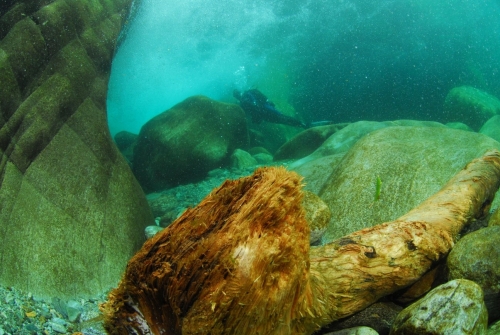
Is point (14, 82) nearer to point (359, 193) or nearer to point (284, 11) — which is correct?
point (359, 193)

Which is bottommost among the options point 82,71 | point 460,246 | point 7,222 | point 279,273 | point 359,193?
point 359,193

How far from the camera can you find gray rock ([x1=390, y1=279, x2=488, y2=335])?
1522 millimetres

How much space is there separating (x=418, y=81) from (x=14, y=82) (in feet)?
79.5

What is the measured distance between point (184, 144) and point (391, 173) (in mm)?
8500

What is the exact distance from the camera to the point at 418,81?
2205 centimetres

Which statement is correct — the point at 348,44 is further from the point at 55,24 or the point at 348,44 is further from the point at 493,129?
the point at 55,24

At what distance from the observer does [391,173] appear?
4422mm

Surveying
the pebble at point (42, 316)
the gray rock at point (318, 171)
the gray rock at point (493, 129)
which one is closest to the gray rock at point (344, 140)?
the gray rock at point (318, 171)

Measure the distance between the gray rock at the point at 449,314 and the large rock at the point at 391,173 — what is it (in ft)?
8.12

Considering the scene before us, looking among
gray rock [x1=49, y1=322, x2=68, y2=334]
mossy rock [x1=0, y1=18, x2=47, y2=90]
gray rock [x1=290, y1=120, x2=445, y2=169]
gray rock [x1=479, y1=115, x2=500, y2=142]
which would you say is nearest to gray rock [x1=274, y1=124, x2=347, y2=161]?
gray rock [x1=290, y1=120, x2=445, y2=169]

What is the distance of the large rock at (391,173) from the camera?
13.6ft

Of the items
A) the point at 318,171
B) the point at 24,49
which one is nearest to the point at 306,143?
the point at 318,171

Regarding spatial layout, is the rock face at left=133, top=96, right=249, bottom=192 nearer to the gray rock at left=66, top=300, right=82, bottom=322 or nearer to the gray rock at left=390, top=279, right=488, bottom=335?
the gray rock at left=66, top=300, right=82, bottom=322

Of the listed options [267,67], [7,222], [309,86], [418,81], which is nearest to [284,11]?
[309,86]
